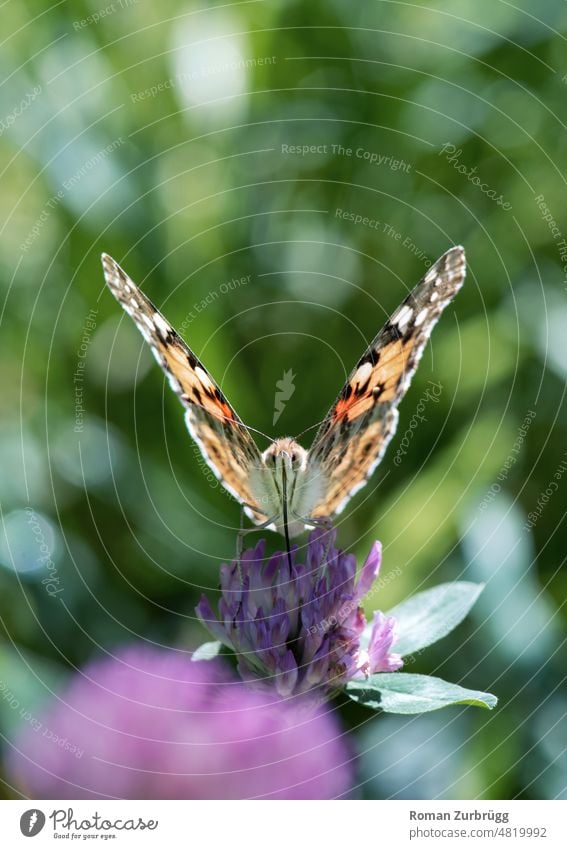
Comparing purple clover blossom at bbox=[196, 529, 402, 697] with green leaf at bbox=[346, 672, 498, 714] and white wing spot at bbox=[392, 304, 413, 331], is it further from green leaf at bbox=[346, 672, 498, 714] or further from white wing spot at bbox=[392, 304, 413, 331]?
white wing spot at bbox=[392, 304, 413, 331]

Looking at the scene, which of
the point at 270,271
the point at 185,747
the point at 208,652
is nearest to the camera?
the point at 185,747

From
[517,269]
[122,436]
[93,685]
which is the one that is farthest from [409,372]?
[517,269]

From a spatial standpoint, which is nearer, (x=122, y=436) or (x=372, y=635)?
(x=372, y=635)

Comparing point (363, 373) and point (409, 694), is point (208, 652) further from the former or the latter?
point (363, 373)

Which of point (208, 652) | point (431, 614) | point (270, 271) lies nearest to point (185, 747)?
point (208, 652)

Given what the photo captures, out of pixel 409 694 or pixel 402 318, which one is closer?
pixel 409 694
